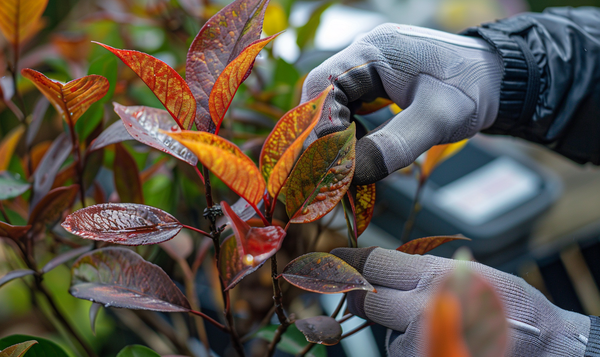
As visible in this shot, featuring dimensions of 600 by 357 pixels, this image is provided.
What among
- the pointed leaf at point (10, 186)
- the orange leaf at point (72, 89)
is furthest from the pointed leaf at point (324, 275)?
the pointed leaf at point (10, 186)

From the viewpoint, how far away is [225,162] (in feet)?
0.91

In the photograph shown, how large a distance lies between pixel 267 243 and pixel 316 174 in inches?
3.4

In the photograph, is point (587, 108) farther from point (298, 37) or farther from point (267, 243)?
point (267, 243)

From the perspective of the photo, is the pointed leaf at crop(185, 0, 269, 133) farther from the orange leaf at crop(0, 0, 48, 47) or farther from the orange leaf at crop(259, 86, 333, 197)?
the orange leaf at crop(0, 0, 48, 47)

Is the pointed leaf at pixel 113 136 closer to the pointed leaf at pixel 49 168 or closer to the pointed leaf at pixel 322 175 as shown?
the pointed leaf at pixel 49 168

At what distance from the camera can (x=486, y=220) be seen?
45.8 inches

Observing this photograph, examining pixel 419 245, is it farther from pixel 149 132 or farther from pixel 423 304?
pixel 149 132

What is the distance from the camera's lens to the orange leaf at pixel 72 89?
39 cm

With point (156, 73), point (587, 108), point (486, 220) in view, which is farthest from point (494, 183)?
point (156, 73)

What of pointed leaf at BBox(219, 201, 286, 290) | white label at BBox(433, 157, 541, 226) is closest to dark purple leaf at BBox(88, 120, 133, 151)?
pointed leaf at BBox(219, 201, 286, 290)

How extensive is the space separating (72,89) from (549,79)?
0.75 m

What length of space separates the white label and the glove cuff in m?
0.54

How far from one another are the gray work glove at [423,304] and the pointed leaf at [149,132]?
0.68 feet

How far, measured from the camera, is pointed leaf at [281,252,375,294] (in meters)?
0.33
